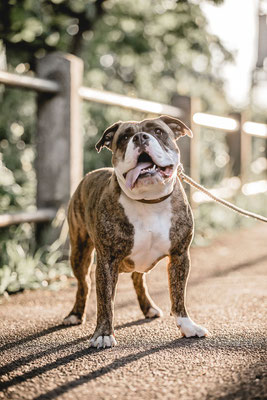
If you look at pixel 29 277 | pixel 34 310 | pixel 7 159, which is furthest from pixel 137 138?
pixel 7 159

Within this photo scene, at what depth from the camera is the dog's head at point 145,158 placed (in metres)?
2.68

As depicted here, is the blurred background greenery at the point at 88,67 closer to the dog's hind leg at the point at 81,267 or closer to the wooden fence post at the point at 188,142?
the wooden fence post at the point at 188,142

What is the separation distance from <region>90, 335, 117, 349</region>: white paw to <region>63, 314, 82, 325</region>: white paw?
1.86 ft

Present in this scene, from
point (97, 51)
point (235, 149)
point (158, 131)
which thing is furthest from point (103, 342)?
point (97, 51)

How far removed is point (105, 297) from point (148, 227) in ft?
1.36

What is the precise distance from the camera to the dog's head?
2.68 m

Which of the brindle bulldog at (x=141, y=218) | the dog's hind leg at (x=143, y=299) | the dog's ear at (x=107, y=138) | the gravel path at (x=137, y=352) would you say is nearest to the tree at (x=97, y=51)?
the gravel path at (x=137, y=352)

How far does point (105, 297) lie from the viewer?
112 inches

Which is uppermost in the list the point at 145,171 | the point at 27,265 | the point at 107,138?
the point at 107,138


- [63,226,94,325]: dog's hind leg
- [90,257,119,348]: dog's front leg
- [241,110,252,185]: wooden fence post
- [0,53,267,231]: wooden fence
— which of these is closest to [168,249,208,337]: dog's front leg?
[90,257,119,348]: dog's front leg

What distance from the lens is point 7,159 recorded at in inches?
271

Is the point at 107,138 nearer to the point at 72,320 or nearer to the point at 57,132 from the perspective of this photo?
the point at 72,320

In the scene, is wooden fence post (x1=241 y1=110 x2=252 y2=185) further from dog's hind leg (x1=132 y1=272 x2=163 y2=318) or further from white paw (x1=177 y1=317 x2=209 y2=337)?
white paw (x1=177 y1=317 x2=209 y2=337)

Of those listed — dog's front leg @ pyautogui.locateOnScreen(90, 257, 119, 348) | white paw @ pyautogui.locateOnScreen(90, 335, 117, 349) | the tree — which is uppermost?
the tree
